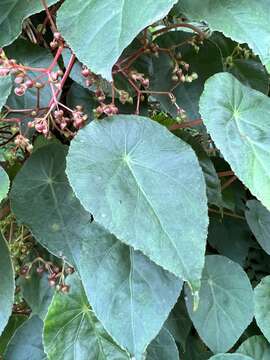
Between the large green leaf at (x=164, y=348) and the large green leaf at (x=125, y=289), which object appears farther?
the large green leaf at (x=164, y=348)

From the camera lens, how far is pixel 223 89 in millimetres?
653

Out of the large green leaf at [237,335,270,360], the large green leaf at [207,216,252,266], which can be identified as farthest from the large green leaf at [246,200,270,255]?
the large green leaf at [237,335,270,360]

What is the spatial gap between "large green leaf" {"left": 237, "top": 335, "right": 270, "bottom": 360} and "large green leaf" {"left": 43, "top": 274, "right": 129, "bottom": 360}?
249 millimetres

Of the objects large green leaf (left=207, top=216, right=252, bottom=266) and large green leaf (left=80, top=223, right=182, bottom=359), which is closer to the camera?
large green leaf (left=80, top=223, right=182, bottom=359)

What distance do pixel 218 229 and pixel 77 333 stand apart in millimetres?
387

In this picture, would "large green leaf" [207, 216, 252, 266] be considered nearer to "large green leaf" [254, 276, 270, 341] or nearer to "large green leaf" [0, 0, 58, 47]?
"large green leaf" [254, 276, 270, 341]

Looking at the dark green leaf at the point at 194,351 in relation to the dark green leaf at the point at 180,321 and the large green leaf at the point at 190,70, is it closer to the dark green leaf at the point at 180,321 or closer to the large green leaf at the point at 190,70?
the dark green leaf at the point at 180,321

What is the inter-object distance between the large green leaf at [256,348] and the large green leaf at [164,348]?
0.52 feet

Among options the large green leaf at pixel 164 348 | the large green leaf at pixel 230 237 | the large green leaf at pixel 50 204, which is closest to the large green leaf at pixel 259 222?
the large green leaf at pixel 230 237

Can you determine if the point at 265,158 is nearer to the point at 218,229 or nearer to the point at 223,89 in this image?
the point at 223,89

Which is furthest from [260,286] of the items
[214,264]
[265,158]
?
[265,158]

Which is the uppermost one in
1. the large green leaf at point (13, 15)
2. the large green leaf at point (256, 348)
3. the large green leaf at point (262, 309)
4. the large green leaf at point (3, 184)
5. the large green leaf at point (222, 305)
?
the large green leaf at point (13, 15)

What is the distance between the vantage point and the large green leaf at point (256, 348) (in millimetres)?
818

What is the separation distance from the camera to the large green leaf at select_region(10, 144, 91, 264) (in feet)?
2.05
